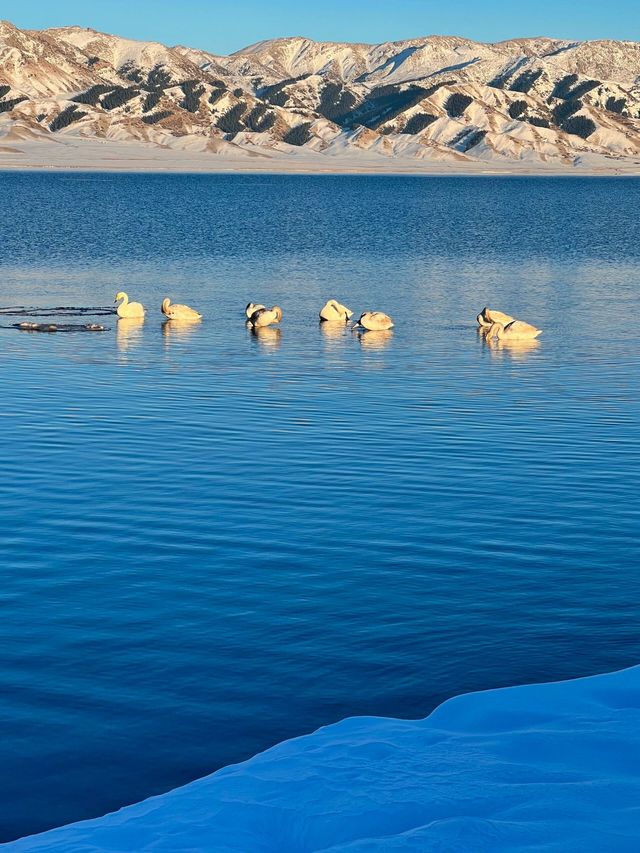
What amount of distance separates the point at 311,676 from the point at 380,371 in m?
19.9

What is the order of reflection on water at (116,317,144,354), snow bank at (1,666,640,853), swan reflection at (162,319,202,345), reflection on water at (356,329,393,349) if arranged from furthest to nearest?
swan reflection at (162,319,202,345)
reflection on water at (356,329,393,349)
reflection on water at (116,317,144,354)
snow bank at (1,666,640,853)

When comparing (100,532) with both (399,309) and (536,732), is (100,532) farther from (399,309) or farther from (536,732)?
(399,309)

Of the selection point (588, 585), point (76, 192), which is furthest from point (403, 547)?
point (76, 192)

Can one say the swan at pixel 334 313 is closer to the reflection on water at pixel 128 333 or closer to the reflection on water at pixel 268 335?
the reflection on water at pixel 268 335

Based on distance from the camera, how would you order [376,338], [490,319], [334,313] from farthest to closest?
[334,313] < [490,319] < [376,338]

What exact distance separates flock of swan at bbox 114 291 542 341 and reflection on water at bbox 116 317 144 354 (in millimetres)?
367

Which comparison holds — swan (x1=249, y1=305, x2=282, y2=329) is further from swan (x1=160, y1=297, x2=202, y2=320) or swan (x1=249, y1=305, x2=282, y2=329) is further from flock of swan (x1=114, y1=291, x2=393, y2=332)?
swan (x1=160, y1=297, x2=202, y2=320)

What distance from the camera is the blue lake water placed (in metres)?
12.6

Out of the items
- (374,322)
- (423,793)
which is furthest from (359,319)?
(423,793)

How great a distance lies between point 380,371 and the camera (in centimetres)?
3284

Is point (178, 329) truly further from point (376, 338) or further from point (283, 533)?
point (283, 533)

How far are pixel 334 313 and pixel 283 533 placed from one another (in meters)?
24.8

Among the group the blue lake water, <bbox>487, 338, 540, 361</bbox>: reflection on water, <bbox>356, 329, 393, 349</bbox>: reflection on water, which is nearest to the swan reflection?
the blue lake water

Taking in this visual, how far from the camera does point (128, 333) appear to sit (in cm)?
3928
